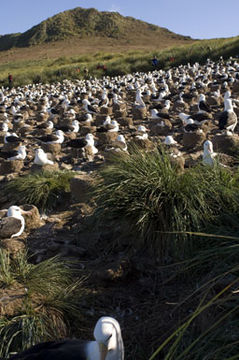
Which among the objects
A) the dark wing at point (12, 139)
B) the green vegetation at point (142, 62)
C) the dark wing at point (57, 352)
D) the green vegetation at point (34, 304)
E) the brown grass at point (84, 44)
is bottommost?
the brown grass at point (84, 44)

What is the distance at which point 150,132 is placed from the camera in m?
10.4

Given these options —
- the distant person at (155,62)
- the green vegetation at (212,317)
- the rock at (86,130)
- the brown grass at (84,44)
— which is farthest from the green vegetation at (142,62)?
the brown grass at (84,44)

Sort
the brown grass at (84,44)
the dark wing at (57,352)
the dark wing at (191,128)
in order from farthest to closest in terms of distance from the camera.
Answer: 1. the brown grass at (84,44)
2. the dark wing at (191,128)
3. the dark wing at (57,352)

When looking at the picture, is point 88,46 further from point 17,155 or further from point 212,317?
point 212,317

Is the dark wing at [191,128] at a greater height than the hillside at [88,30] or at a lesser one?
greater

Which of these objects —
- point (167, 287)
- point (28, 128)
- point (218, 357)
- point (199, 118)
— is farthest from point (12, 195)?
point (28, 128)

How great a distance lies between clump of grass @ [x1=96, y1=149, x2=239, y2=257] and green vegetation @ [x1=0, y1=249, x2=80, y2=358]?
33.8 inches

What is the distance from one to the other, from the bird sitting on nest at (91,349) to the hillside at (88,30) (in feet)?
266

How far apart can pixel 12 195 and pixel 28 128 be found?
6.59 metres

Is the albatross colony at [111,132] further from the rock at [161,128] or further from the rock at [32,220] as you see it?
the rock at [32,220]

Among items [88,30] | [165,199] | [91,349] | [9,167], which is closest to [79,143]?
[9,167]

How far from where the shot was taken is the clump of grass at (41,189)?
5984 mm

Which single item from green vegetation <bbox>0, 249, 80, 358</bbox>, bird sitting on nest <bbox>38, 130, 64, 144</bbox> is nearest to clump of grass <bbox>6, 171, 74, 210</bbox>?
green vegetation <bbox>0, 249, 80, 358</bbox>

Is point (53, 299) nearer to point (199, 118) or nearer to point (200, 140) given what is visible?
point (200, 140)
